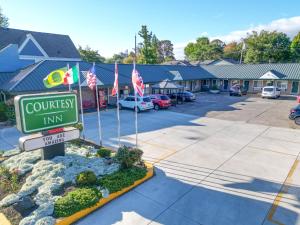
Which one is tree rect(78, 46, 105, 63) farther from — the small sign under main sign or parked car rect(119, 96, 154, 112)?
the small sign under main sign

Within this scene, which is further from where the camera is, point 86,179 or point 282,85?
point 282,85

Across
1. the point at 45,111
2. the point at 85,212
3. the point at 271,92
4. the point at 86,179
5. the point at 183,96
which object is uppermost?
the point at 45,111

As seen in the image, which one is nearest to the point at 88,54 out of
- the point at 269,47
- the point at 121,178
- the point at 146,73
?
the point at 146,73

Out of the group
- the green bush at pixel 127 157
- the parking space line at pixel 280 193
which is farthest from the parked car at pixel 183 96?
the green bush at pixel 127 157

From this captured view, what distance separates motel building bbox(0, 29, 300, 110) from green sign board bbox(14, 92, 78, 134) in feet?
37.6

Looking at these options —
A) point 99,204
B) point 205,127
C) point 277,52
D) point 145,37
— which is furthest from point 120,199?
point 277,52

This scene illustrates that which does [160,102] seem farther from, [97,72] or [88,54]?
[88,54]

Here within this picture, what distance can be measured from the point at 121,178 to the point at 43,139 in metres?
3.57

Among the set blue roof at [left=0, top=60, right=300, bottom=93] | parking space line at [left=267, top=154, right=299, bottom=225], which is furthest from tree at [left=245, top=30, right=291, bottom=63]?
parking space line at [left=267, top=154, right=299, bottom=225]

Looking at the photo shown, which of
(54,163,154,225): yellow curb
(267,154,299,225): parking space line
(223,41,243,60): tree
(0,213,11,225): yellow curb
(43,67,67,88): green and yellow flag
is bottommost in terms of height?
(267,154,299,225): parking space line

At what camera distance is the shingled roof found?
31250 millimetres

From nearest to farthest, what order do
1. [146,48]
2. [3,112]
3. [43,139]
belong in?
[43,139]
[3,112]
[146,48]

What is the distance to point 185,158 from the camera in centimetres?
1111

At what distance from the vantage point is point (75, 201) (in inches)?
272
